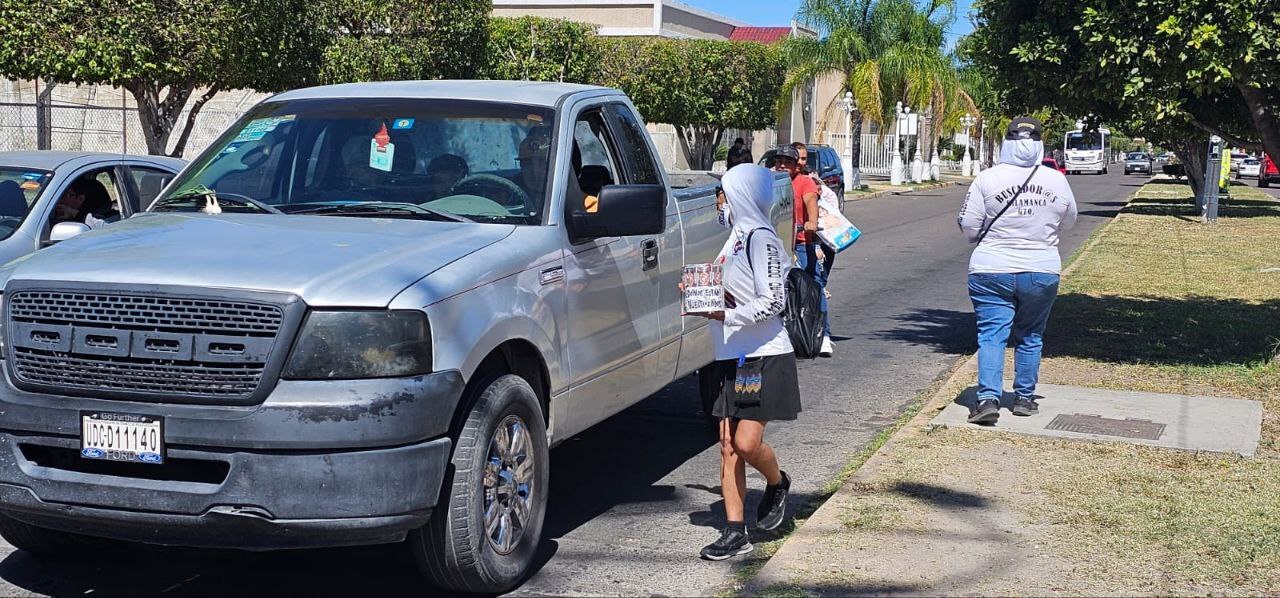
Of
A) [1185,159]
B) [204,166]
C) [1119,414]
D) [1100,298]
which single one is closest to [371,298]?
[204,166]

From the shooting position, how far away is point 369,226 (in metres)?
5.38

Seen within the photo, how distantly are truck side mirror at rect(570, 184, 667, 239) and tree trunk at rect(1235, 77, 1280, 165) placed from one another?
615 cm

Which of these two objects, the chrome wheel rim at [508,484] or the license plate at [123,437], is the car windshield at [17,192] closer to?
the license plate at [123,437]

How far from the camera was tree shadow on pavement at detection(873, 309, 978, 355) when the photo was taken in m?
12.2

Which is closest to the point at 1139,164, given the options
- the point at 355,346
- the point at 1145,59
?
the point at 1145,59

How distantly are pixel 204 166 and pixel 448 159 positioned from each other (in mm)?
1162

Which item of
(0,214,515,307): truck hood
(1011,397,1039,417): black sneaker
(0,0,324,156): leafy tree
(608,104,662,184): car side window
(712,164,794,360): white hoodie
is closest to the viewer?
(0,214,515,307): truck hood

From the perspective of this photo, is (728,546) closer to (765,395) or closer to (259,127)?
(765,395)

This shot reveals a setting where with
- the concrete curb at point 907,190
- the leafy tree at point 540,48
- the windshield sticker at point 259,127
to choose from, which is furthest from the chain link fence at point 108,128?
the windshield sticker at point 259,127

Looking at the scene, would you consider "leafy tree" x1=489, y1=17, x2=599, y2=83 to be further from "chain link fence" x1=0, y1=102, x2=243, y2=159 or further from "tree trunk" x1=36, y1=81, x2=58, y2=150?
"tree trunk" x1=36, y1=81, x2=58, y2=150

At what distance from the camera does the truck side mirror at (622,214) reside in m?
5.71

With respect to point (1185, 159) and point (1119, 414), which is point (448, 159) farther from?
point (1185, 159)

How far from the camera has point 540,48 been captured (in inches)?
1332

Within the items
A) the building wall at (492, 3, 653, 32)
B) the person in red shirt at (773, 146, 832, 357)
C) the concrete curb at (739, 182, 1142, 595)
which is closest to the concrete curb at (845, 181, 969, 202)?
the building wall at (492, 3, 653, 32)
